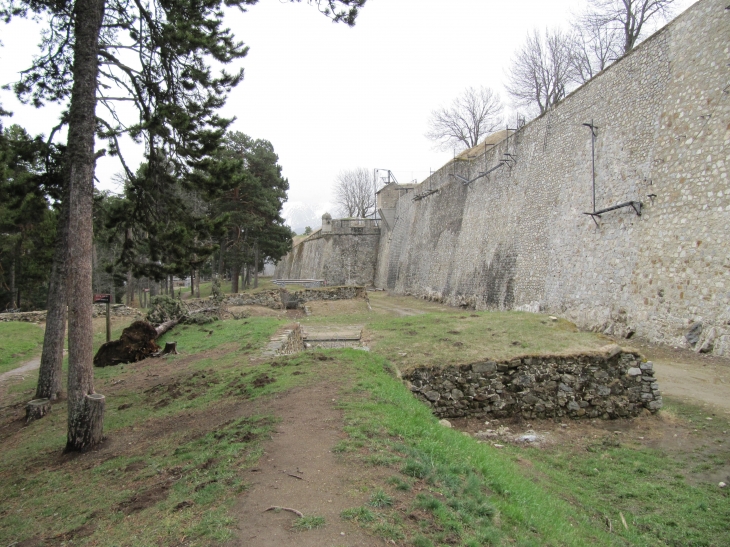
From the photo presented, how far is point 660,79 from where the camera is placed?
11031 mm

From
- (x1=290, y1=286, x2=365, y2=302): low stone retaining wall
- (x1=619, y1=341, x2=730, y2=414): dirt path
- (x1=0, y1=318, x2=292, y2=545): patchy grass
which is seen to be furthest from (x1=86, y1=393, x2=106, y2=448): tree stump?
(x1=290, y1=286, x2=365, y2=302): low stone retaining wall

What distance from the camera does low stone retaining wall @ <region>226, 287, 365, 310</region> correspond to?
846 inches

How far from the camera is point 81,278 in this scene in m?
5.54

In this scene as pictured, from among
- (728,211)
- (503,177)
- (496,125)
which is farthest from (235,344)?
(496,125)

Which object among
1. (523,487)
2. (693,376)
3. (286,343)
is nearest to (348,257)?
(286,343)

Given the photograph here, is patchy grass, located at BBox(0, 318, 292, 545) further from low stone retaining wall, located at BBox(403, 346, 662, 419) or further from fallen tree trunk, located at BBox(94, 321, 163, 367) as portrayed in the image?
fallen tree trunk, located at BBox(94, 321, 163, 367)

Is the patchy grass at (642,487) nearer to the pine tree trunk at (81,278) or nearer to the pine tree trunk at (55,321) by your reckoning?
the pine tree trunk at (81,278)

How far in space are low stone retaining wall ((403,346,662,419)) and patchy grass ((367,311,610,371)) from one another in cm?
22

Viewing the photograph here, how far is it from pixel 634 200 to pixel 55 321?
12996 mm

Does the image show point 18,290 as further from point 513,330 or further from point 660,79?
point 660,79

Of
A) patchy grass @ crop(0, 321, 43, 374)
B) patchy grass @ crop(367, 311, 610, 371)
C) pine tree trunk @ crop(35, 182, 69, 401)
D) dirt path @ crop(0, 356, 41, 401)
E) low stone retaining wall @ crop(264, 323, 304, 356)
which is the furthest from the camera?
patchy grass @ crop(0, 321, 43, 374)

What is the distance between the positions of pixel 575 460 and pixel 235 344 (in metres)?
8.19

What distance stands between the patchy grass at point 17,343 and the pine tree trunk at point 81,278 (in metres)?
9.87

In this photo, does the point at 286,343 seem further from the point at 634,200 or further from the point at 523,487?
the point at 634,200
